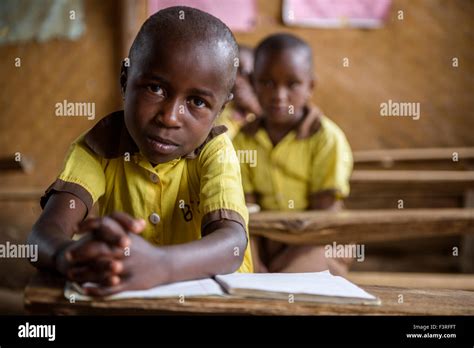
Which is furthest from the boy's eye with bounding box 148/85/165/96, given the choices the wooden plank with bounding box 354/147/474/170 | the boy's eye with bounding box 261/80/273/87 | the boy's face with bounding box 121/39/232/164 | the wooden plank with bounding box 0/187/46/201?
the wooden plank with bounding box 354/147/474/170

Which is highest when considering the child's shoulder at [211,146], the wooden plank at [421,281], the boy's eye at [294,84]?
the boy's eye at [294,84]

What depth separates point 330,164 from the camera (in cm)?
222

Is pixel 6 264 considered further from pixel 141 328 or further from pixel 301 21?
pixel 141 328

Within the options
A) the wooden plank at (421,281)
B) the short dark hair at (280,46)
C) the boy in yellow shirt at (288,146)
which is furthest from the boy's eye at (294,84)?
the wooden plank at (421,281)

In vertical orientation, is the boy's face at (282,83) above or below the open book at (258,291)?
above

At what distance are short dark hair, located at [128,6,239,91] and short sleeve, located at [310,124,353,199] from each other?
122 cm

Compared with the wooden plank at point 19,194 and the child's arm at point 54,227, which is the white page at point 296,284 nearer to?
the child's arm at point 54,227

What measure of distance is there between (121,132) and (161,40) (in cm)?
22

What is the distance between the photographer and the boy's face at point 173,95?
0.98 m

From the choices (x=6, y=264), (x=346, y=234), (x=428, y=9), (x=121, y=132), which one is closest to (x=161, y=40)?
(x=121, y=132)

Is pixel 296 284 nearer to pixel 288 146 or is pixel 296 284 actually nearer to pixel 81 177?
pixel 81 177

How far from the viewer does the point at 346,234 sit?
1.79m

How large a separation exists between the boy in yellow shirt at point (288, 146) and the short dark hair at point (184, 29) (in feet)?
3.83

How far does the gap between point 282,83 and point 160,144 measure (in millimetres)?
1423
